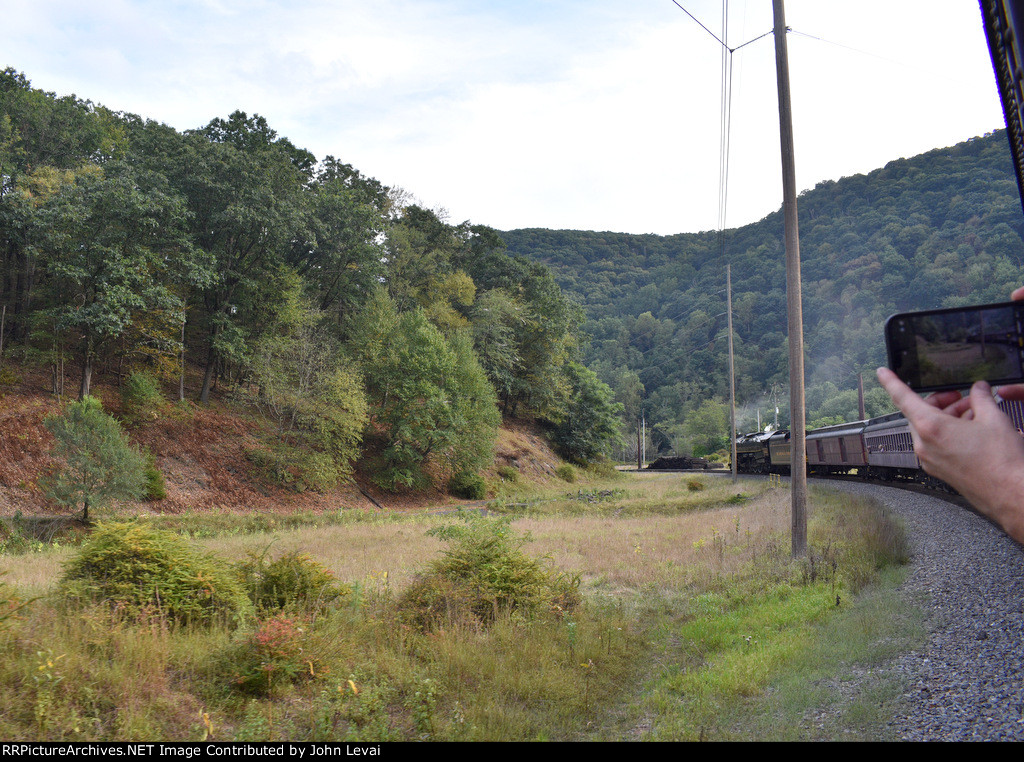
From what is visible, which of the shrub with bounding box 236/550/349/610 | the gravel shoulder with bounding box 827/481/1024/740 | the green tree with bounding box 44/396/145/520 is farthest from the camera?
the green tree with bounding box 44/396/145/520

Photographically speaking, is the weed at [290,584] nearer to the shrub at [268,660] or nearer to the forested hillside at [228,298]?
the shrub at [268,660]

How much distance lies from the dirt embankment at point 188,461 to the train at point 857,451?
75.7 feet

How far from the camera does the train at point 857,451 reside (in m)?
23.2

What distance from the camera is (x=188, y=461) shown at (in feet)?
99.7

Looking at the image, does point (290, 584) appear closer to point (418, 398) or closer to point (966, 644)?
point (966, 644)

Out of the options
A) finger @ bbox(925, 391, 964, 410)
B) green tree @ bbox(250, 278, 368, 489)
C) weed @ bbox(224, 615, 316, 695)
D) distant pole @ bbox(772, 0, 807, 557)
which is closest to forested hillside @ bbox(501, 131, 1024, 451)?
green tree @ bbox(250, 278, 368, 489)

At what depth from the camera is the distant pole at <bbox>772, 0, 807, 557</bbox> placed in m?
12.3

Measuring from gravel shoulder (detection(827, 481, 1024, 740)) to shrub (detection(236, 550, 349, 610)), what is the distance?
260 inches

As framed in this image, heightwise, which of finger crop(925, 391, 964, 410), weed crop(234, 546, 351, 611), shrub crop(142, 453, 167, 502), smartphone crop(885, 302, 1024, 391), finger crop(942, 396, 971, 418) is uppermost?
smartphone crop(885, 302, 1024, 391)

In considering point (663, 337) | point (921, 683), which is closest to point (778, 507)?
point (921, 683)

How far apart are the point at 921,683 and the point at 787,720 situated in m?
1.64

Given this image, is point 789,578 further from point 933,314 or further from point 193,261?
point 193,261

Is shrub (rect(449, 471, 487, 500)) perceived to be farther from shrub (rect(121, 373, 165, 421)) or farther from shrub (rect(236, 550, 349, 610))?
shrub (rect(236, 550, 349, 610))

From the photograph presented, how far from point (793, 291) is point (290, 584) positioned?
35.2ft
